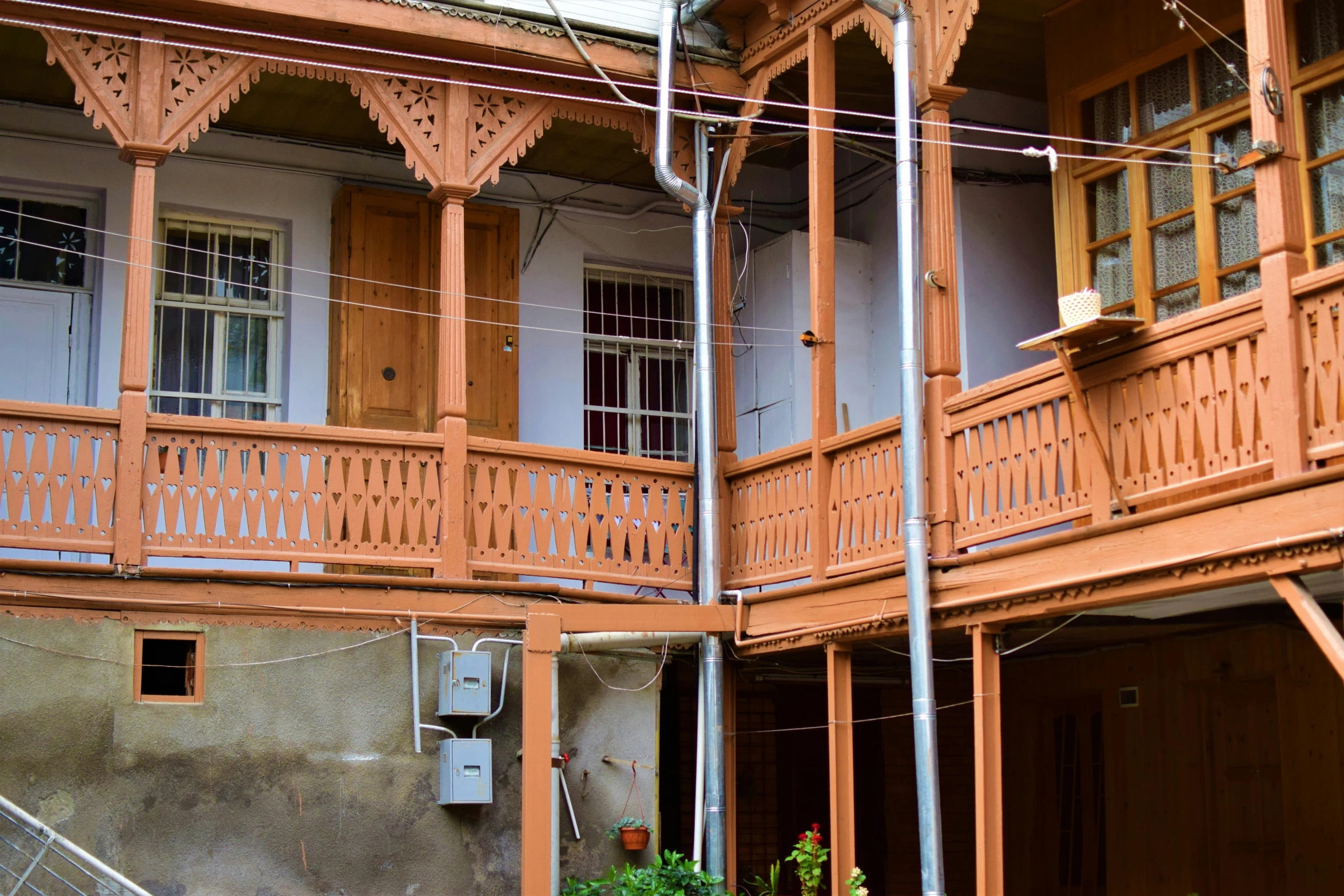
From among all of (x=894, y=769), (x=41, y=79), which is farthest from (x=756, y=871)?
(x=41, y=79)

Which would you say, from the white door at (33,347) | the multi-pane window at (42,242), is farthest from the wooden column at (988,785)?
the multi-pane window at (42,242)

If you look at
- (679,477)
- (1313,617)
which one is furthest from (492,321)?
(1313,617)

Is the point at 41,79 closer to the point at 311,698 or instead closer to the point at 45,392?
the point at 45,392

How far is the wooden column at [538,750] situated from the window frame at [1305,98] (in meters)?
5.07

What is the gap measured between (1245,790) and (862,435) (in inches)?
143

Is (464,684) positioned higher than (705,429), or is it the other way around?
(705,429)

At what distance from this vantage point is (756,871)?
13.9 m

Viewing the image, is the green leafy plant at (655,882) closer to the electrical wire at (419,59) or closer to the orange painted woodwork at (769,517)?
the orange painted woodwork at (769,517)

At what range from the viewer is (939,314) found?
1017 centimetres

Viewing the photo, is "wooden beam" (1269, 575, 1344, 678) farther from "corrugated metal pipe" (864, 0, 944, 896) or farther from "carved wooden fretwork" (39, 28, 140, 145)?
"carved wooden fretwork" (39, 28, 140, 145)

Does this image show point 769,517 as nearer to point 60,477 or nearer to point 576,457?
point 576,457

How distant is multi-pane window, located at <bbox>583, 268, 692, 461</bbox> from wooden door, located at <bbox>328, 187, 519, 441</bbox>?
893 millimetres

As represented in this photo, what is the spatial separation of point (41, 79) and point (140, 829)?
5.50m

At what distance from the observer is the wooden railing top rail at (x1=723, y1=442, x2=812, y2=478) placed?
11219mm
